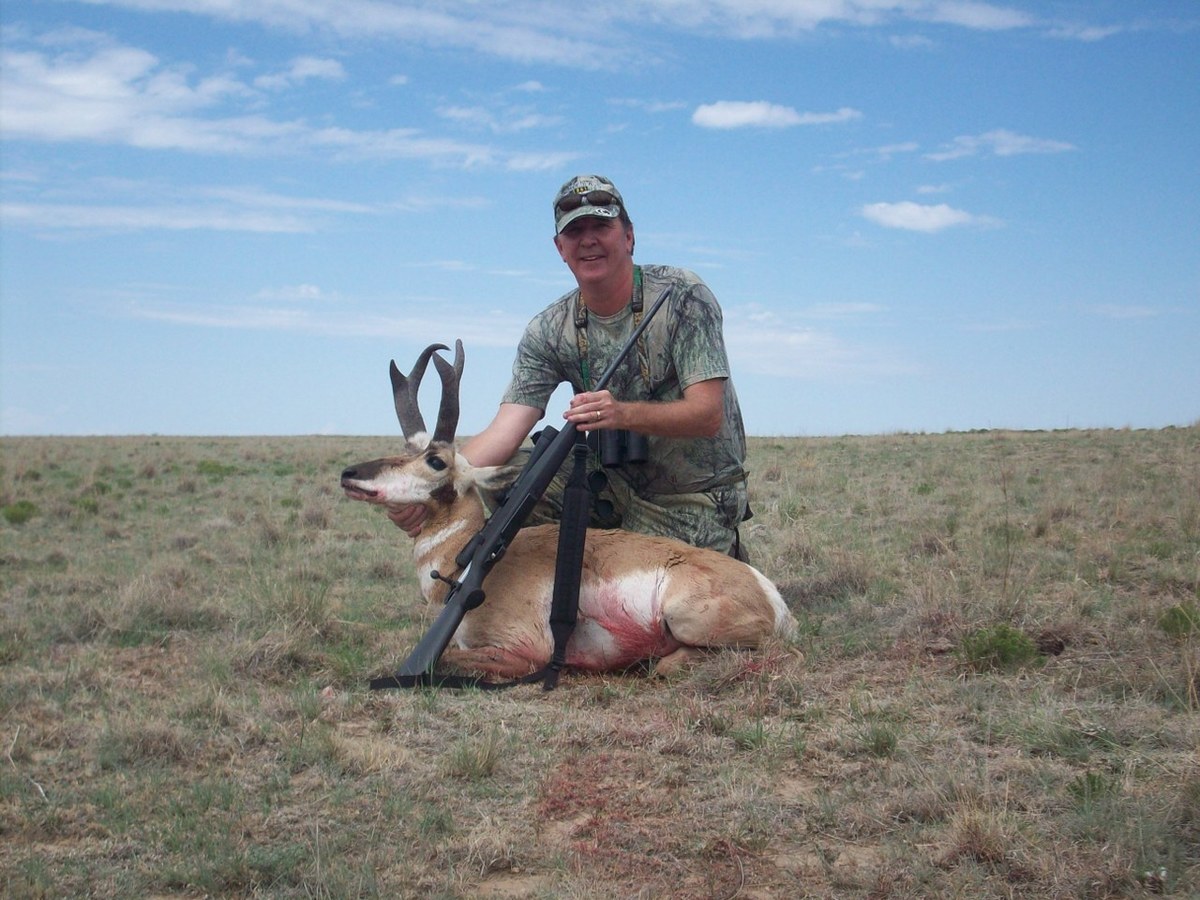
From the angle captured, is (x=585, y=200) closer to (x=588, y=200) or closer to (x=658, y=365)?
(x=588, y=200)

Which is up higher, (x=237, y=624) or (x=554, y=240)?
(x=554, y=240)

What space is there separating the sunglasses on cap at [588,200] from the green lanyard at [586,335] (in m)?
0.60

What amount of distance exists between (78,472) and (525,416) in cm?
1896

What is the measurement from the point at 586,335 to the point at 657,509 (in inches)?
46.2

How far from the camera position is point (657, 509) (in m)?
6.86

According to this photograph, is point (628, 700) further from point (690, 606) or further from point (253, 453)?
point (253, 453)

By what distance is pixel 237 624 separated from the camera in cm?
709

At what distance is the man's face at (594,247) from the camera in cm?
620

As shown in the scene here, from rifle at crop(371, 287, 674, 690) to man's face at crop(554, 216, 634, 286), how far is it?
61cm

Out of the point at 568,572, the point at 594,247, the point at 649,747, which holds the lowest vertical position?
the point at 649,747

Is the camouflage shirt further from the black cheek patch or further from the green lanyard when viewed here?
the black cheek patch

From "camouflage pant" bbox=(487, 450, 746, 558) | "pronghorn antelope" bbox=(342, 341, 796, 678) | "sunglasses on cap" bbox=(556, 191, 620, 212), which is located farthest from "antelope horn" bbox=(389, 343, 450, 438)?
"sunglasses on cap" bbox=(556, 191, 620, 212)

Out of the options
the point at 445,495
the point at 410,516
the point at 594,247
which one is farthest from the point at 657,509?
the point at 594,247

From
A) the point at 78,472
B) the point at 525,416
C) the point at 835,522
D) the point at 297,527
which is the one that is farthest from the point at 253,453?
the point at 525,416
